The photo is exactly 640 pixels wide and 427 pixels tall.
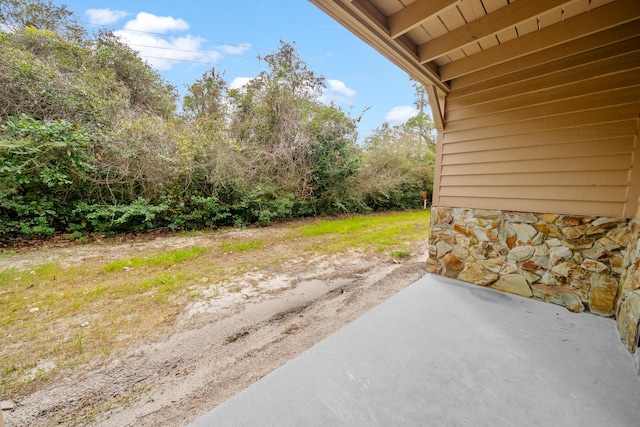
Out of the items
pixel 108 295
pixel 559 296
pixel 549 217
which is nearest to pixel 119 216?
pixel 108 295

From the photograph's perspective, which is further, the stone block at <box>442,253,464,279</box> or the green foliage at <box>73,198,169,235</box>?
the green foliage at <box>73,198,169,235</box>

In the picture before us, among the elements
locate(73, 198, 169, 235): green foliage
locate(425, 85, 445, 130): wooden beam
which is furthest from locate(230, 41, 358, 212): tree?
locate(425, 85, 445, 130): wooden beam

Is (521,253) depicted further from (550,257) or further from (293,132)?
(293,132)

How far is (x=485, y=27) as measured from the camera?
1.67 meters

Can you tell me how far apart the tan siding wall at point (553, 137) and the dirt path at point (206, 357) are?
1495 mm

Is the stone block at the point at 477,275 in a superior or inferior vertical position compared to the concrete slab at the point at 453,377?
superior

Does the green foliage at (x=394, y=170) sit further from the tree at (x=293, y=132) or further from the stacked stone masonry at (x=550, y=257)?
the stacked stone masonry at (x=550, y=257)

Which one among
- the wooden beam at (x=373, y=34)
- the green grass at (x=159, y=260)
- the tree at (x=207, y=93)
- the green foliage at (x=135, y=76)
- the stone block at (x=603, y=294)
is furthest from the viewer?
the tree at (x=207, y=93)

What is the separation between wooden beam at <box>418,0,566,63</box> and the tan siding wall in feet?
2.65

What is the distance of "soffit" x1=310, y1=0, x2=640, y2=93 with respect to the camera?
1476 mm

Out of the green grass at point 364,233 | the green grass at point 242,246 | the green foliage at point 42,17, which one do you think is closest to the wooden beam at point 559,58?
the green grass at point 364,233

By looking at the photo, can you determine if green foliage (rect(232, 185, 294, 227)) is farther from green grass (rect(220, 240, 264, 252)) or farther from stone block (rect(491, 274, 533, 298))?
stone block (rect(491, 274, 533, 298))

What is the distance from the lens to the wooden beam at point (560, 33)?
154 cm

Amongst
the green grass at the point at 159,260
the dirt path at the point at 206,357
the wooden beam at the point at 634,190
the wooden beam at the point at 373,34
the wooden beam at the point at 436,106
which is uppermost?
the wooden beam at the point at 373,34
